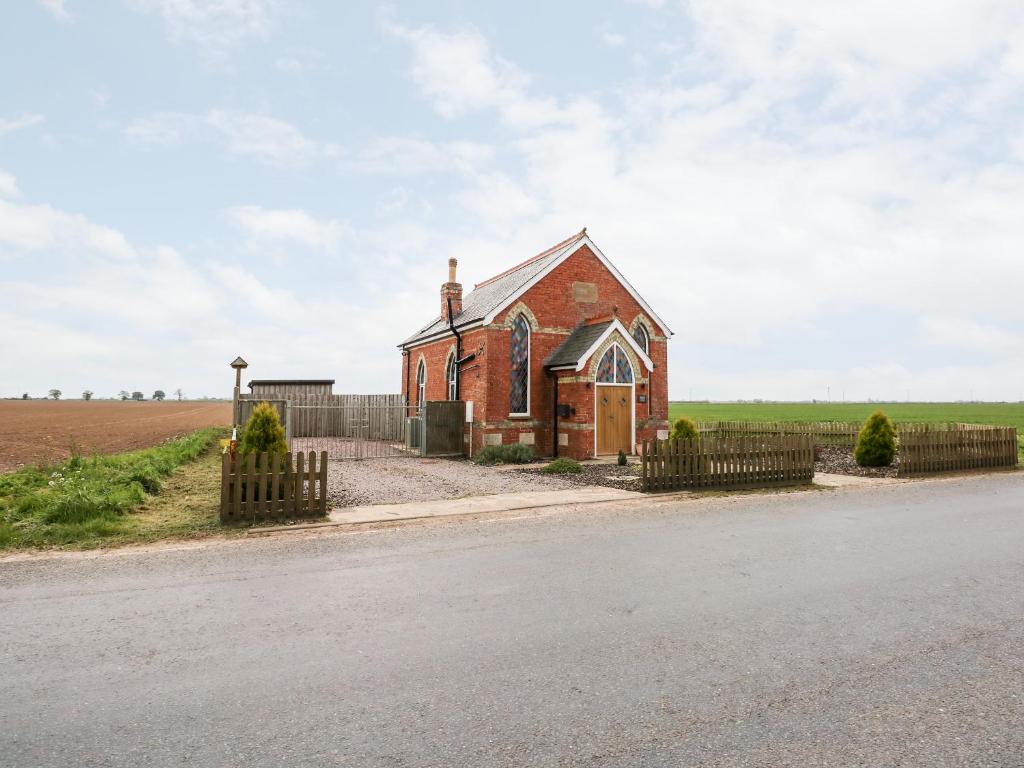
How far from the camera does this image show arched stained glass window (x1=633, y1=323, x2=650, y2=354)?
25.5 metres

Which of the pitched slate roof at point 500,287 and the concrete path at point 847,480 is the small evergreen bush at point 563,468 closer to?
the concrete path at point 847,480

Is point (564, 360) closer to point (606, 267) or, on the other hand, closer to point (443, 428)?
point (606, 267)

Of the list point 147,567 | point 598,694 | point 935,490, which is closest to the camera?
point 598,694

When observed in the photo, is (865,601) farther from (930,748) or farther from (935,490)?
(935,490)

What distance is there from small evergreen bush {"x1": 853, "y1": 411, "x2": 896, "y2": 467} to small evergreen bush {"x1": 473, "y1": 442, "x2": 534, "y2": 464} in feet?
35.2

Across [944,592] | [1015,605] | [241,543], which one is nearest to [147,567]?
[241,543]

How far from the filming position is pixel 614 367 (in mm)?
22125

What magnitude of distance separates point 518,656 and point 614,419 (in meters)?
18.1

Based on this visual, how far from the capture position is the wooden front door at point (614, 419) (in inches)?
861

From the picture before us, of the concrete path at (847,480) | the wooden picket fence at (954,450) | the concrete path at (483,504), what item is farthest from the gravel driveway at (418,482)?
the wooden picket fence at (954,450)

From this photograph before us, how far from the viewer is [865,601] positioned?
5949mm

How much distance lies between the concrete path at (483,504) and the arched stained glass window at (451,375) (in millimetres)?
11830

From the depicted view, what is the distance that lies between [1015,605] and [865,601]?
137 cm

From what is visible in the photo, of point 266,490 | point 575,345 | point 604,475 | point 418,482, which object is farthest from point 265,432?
point 575,345
